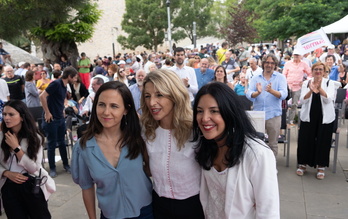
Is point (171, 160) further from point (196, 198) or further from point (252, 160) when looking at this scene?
point (252, 160)

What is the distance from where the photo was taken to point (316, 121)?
4.79 m

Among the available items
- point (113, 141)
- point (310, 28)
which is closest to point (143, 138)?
point (113, 141)

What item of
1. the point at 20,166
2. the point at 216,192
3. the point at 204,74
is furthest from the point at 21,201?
the point at 204,74

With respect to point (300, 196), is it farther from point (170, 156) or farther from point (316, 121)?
point (170, 156)

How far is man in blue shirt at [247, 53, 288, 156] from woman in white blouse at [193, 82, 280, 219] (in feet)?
10.9

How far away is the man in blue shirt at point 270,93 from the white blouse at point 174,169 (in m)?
3.21

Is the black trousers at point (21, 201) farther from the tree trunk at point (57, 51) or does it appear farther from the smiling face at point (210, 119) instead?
the tree trunk at point (57, 51)

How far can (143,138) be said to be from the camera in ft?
6.68

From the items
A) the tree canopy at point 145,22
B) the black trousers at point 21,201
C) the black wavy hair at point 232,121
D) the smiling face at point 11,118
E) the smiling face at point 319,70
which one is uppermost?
the tree canopy at point 145,22

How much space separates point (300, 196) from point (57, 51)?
1415 cm

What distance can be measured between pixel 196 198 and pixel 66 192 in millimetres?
3476

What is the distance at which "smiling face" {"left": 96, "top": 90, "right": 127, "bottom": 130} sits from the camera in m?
1.92

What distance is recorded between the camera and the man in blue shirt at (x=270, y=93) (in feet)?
16.0

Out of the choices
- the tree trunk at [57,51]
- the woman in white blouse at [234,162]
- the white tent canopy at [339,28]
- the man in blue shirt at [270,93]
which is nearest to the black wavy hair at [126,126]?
the woman in white blouse at [234,162]
